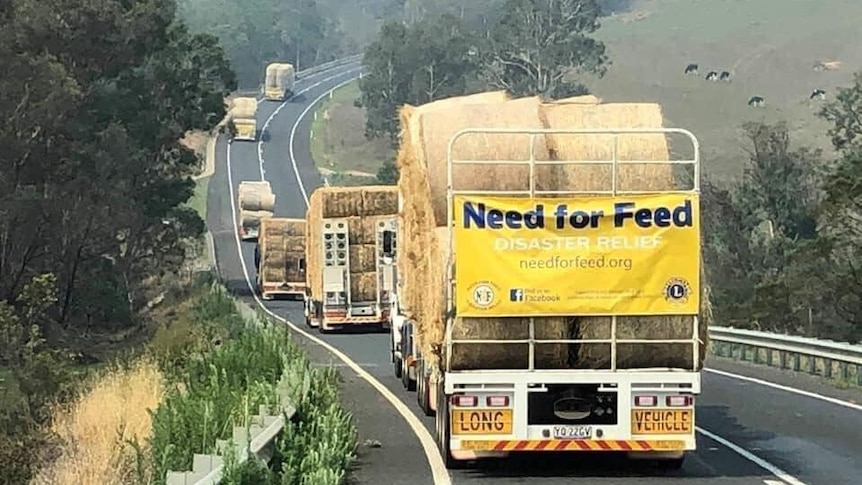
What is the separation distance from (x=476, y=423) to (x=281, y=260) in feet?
151

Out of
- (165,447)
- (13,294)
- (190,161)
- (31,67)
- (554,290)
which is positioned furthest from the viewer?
(190,161)

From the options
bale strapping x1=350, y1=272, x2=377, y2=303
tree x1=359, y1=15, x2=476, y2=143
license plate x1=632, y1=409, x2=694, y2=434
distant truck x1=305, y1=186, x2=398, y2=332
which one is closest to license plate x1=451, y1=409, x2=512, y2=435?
license plate x1=632, y1=409, x2=694, y2=434

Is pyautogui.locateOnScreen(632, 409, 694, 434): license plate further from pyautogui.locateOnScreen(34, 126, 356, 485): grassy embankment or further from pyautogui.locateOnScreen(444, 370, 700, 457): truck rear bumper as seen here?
pyautogui.locateOnScreen(34, 126, 356, 485): grassy embankment

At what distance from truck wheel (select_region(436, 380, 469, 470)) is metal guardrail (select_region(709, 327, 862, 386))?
10.4 meters

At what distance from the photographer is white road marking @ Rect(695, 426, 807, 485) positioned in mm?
Result: 14477

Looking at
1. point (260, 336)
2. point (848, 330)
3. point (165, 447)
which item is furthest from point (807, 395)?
point (848, 330)

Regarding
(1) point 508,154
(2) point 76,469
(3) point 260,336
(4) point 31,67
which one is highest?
(4) point 31,67

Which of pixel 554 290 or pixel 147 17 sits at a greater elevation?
pixel 147 17

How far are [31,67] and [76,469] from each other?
33.5m

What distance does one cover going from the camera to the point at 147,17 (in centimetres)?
5791

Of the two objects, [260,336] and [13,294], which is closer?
[260,336]

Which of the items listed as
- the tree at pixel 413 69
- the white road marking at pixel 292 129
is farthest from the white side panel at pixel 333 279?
the tree at pixel 413 69

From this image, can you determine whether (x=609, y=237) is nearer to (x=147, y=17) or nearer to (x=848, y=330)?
(x=848, y=330)

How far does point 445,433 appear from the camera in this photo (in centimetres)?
1505
